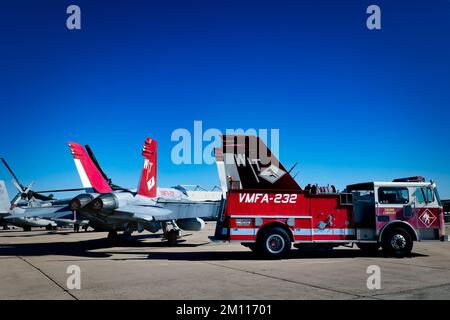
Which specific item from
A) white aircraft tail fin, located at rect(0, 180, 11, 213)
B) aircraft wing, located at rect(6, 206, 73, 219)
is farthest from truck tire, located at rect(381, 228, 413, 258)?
white aircraft tail fin, located at rect(0, 180, 11, 213)

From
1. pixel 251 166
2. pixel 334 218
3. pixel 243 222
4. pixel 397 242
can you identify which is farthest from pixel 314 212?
pixel 397 242

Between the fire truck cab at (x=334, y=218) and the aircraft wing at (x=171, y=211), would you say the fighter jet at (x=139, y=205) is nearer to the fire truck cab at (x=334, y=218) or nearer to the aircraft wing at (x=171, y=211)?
the aircraft wing at (x=171, y=211)

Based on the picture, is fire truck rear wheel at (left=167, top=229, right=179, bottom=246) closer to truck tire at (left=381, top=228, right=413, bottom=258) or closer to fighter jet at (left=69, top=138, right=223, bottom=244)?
fighter jet at (left=69, top=138, right=223, bottom=244)

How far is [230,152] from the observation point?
12.4 m

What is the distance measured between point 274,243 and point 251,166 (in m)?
2.60

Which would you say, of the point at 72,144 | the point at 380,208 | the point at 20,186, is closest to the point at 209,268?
the point at 380,208

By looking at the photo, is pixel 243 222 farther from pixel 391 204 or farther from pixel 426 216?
pixel 426 216

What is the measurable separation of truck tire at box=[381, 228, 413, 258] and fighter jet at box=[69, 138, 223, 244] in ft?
17.8

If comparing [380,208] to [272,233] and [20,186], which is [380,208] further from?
[20,186]

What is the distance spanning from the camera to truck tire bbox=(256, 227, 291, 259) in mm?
11688

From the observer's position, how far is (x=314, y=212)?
1199cm

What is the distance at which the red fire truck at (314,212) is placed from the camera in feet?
38.7

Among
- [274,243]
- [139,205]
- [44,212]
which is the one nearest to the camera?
[274,243]

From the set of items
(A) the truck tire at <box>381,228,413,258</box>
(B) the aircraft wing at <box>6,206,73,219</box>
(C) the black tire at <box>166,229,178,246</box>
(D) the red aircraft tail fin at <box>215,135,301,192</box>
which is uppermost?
(D) the red aircraft tail fin at <box>215,135,301,192</box>
